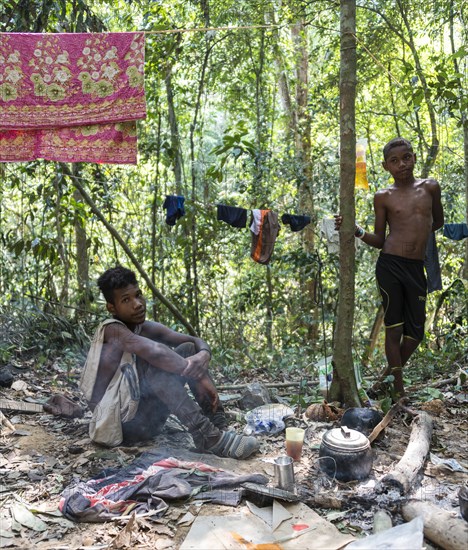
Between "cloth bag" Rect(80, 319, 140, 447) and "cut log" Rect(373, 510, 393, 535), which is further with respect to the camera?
"cloth bag" Rect(80, 319, 140, 447)

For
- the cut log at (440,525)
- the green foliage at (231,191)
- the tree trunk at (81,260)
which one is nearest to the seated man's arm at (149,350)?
the cut log at (440,525)

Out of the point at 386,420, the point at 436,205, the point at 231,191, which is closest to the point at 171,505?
the point at 386,420

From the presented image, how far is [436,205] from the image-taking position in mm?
4410

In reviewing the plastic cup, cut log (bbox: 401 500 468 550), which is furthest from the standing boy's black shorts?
cut log (bbox: 401 500 468 550)

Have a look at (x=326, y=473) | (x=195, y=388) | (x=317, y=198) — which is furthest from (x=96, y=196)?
(x=326, y=473)

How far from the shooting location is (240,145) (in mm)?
6805

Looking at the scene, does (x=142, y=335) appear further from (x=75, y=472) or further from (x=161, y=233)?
(x=161, y=233)

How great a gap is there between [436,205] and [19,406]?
3.68m

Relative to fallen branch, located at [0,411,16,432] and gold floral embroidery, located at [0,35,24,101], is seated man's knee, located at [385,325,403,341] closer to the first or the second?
fallen branch, located at [0,411,16,432]

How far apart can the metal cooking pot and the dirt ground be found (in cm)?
5

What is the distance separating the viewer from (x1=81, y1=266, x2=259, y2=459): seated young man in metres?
3.42

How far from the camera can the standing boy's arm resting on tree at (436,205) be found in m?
4.36

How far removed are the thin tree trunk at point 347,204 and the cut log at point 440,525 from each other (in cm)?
156

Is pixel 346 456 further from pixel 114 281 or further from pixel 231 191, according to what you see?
pixel 231 191
